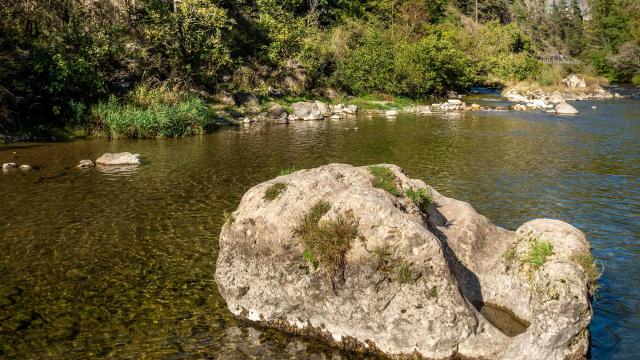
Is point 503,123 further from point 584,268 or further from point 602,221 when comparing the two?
point 584,268

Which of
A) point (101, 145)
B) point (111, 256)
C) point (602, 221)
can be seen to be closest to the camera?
point (111, 256)

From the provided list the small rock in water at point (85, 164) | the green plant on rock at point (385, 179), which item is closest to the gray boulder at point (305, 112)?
the small rock in water at point (85, 164)

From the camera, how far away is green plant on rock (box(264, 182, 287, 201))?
45.3 feet

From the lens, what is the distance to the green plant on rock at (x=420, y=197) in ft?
48.1

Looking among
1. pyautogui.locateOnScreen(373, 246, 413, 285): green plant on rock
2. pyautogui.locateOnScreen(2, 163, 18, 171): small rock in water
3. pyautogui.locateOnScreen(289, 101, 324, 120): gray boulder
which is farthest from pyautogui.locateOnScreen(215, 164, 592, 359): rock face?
pyautogui.locateOnScreen(289, 101, 324, 120): gray boulder

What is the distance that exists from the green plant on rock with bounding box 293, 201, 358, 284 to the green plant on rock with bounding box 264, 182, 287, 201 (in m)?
1.53

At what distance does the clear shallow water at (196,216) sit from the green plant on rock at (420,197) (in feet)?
17.3

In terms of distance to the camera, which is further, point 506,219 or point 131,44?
point 131,44

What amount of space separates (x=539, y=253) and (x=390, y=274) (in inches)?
150

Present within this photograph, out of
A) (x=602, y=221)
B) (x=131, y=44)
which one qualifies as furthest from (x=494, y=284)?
(x=131, y=44)

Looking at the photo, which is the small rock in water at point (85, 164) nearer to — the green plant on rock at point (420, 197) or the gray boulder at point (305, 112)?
the green plant on rock at point (420, 197)

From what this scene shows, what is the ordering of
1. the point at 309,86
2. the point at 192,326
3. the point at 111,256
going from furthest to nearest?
the point at 309,86, the point at 111,256, the point at 192,326

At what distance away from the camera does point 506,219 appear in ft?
70.0

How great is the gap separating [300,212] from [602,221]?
49.1 feet
